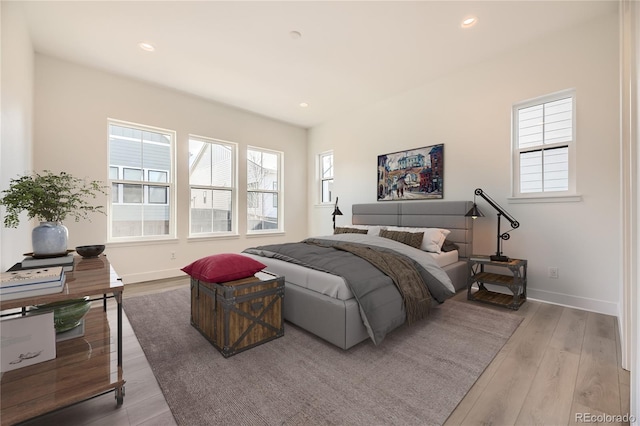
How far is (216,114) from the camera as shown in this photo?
4801 mm

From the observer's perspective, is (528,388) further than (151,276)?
No

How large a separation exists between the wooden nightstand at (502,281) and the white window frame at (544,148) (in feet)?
2.59

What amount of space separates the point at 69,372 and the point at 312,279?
60.9 inches

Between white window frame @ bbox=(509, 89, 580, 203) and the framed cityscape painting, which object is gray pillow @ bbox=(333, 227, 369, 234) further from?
white window frame @ bbox=(509, 89, 580, 203)

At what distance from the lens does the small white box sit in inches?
50.8

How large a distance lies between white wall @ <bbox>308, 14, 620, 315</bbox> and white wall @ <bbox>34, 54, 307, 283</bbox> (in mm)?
3239

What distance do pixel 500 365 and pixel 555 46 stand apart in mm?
3458

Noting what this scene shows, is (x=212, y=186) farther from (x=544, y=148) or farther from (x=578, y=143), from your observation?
(x=578, y=143)

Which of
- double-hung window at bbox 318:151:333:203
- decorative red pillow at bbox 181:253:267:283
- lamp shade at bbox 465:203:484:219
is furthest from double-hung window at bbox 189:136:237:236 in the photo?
lamp shade at bbox 465:203:484:219

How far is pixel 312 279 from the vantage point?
7.52 feet

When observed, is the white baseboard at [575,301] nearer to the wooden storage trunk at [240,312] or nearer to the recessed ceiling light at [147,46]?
the wooden storage trunk at [240,312]

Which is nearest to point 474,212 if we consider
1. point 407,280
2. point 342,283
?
point 407,280

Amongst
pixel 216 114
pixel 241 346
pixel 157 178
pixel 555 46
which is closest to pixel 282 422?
pixel 241 346

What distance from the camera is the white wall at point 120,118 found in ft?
11.2
